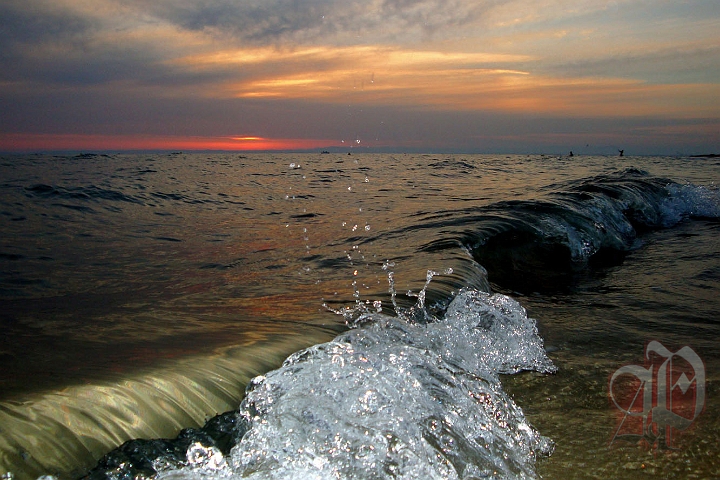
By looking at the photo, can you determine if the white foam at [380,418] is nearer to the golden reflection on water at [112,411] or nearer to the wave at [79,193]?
the golden reflection on water at [112,411]

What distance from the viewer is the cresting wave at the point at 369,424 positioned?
5.98 feet

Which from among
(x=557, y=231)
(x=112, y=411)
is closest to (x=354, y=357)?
(x=112, y=411)

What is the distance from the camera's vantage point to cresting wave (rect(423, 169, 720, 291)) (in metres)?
6.28

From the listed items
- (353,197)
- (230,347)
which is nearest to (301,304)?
(230,347)

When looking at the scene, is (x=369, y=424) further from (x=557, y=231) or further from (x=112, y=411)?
(x=557, y=231)
